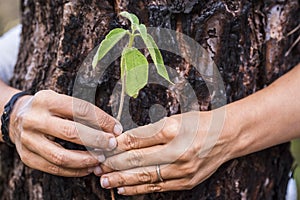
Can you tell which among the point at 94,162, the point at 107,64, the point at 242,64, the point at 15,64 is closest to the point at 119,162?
the point at 94,162

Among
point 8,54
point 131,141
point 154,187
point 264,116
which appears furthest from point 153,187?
point 8,54

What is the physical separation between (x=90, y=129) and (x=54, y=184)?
0.26m

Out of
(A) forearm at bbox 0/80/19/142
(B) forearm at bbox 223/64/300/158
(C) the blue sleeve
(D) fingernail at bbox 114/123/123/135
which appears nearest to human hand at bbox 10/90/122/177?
(D) fingernail at bbox 114/123/123/135

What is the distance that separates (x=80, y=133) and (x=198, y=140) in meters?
0.21

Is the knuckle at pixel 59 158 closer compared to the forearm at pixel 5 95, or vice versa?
the knuckle at pixel 59 158

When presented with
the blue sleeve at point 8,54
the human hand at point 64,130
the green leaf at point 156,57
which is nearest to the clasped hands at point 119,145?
the human hand at point 64,130

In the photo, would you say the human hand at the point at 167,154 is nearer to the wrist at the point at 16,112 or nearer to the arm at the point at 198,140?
the arm at the point at 198,140

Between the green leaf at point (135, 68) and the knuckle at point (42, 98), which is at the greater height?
the green leaf at point (135, 68)

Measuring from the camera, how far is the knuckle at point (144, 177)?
917mm

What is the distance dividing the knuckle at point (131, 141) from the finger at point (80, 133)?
0.02m

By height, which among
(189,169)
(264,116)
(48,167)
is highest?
(264,116)

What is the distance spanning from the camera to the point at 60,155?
0.93 metres

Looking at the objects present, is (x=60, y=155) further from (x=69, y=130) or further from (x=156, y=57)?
(x=156, y=57)

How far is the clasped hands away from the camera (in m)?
0.90
